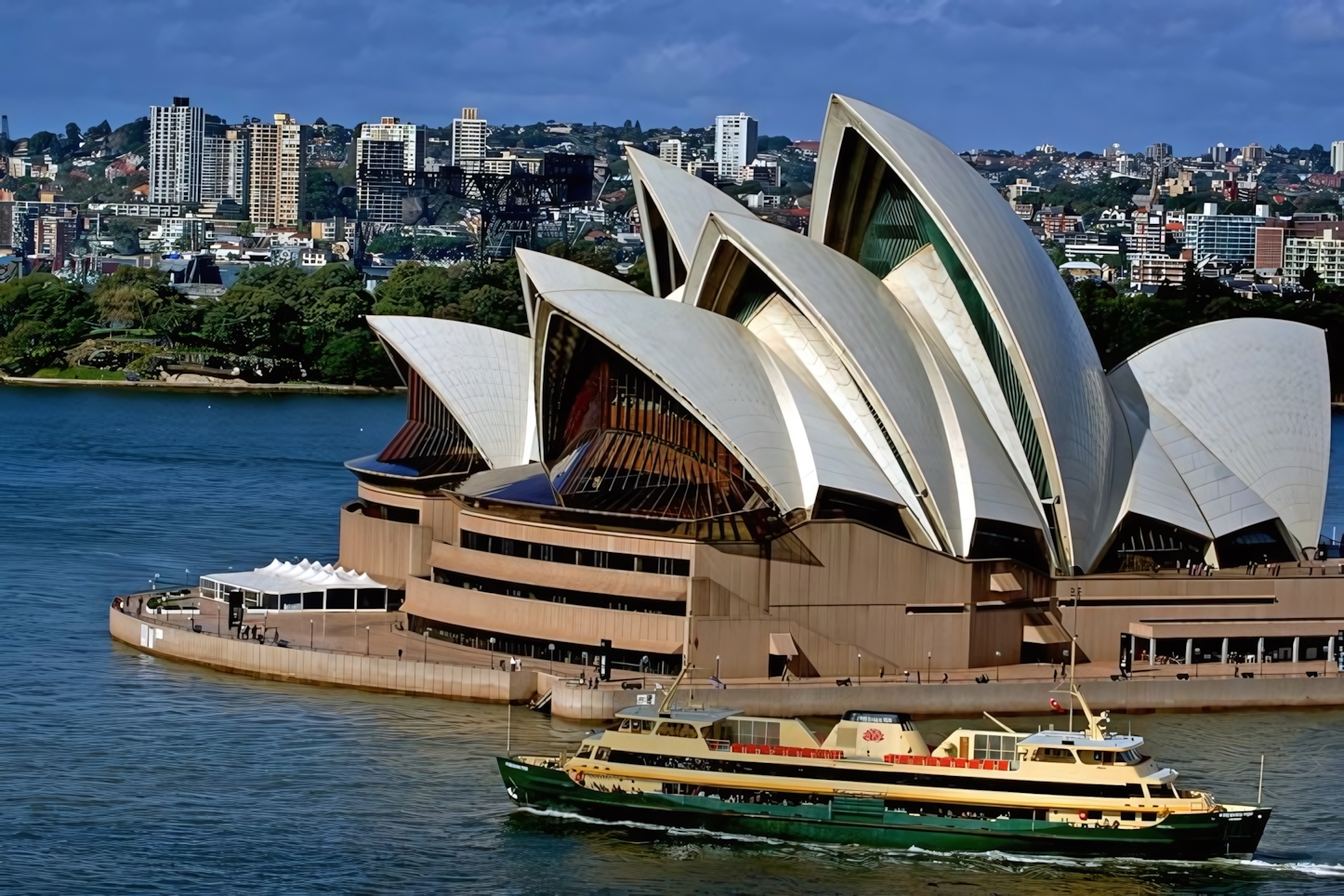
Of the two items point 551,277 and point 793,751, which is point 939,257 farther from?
point 793,751

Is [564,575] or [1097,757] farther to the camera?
[564,575]

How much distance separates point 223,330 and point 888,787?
101356 mm

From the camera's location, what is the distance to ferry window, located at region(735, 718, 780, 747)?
38.2 m

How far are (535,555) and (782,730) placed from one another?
11.9m

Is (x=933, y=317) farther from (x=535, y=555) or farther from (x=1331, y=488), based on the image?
(x=1331, y=488)

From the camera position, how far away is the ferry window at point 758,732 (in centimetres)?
3816

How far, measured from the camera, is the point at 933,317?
50312 mm

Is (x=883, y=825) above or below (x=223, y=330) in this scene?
below

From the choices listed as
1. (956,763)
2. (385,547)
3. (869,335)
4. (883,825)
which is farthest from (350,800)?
(385,547)

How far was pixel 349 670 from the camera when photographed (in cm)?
4700

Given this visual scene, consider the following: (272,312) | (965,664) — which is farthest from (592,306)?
(272,312)

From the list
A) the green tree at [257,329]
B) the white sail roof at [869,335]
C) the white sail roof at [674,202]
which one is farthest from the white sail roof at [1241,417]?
the green tree at [257,329]

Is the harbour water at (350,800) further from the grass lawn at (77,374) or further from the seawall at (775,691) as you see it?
the grass lawn at (77,374)

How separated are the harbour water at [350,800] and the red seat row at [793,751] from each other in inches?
54.2
